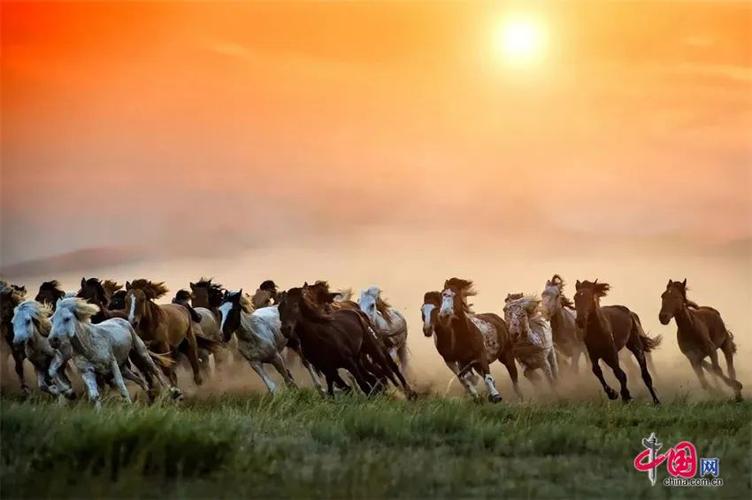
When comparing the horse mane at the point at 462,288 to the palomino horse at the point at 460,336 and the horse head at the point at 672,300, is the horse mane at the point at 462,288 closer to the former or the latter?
the palomino horse at the point at 460,336

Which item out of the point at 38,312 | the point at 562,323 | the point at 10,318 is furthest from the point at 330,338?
the point at 10,318

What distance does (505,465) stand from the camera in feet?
37.4

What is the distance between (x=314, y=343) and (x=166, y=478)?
7930 millimetres

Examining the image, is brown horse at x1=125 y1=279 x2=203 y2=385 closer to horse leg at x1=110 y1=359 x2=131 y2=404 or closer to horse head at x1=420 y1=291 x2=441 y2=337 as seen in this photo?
horse leg at x1=110 y1=359 x2=131 y2=404

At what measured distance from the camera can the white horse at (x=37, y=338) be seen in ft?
59.1

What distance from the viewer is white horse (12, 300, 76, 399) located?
18000mm

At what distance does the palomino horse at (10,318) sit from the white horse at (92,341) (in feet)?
10.2

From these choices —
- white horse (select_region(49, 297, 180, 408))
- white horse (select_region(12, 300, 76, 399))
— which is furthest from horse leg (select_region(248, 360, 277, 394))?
white horse (select_region(12, 300, 76, 399))

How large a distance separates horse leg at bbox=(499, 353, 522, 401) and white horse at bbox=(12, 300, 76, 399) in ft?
22.6

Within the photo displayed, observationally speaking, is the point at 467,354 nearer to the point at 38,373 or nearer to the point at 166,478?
the point at 38,373

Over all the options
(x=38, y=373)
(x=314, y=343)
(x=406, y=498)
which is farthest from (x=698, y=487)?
(x=38, y=373)

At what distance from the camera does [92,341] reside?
1664 cm

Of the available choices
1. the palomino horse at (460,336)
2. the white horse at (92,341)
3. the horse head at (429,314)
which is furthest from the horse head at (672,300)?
the white horse at (92,341)

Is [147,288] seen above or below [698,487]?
above
